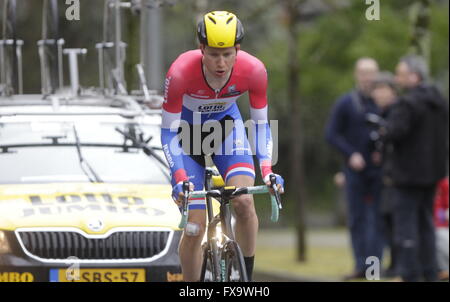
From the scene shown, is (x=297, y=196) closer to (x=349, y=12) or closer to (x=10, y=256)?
(x=349, y=12)

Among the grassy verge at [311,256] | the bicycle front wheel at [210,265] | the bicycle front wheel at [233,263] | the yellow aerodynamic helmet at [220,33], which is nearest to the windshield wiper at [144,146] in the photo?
the bicycle front wheel at [210,265]

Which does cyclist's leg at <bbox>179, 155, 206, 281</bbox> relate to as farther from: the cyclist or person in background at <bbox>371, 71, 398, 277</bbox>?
person in background at <bbox>371, 71, 398, 277</bbox>

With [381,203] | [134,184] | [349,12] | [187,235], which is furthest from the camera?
[349,12]

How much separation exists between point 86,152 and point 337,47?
13723 millimetres

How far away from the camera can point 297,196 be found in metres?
17.4

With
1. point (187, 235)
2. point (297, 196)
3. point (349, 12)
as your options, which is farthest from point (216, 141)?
point (349, 12)

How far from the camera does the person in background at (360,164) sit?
14852 mm

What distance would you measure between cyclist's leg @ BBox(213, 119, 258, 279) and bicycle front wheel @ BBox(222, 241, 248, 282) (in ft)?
0.87

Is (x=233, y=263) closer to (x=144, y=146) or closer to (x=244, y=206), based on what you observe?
(x=244, y=206)

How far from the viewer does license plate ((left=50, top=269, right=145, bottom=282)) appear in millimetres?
8625

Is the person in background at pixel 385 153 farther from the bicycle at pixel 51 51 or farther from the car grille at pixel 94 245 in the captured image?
the car grille at pixel 94 245

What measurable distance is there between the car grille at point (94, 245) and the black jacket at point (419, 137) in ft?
15.3

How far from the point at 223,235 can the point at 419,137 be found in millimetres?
5150
